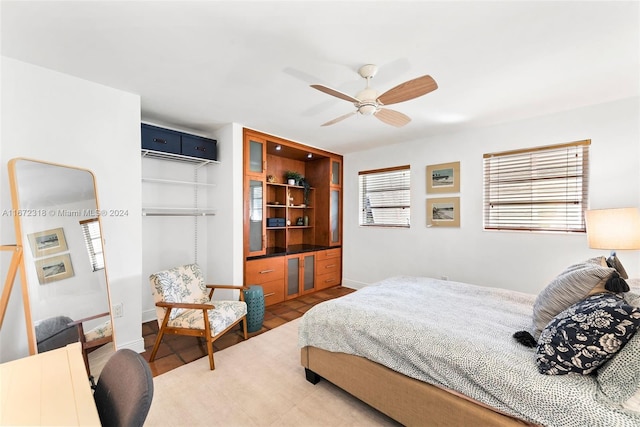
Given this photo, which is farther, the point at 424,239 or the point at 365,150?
the point at 365,150

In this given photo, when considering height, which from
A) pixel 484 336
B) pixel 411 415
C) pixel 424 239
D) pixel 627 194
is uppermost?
pixel 627 194

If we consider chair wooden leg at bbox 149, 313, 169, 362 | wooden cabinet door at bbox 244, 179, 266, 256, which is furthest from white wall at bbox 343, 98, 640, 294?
chair wooden leg at bbox 149, 313, 169, 362

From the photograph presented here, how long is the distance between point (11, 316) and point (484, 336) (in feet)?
10.6

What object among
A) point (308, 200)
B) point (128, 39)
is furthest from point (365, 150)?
point (128, 39)

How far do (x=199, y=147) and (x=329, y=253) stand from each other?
280cm

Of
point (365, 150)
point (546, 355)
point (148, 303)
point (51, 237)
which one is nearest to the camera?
point (546, 355)

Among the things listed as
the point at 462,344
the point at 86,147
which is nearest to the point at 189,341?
the point at 86,147

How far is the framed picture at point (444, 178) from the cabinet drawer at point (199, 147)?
3.13m

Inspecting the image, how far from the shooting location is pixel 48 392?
1.00 metres

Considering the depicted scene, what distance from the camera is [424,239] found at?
13.1ft

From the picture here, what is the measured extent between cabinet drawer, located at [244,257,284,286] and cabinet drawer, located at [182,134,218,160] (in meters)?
1.54

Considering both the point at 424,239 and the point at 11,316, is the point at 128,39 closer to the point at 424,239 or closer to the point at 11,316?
the point at 11,316

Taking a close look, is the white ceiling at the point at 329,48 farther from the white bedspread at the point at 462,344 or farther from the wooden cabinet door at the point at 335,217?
the wooden cabinet door at the point at 335,217

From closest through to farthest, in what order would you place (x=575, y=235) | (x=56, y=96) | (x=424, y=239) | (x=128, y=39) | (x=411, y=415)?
1. (x=411, y=415)
2. (x=128, y=39)
3. (x=56, y=96)
4. (x=575, y=235)
5. (x=424, y=239)
